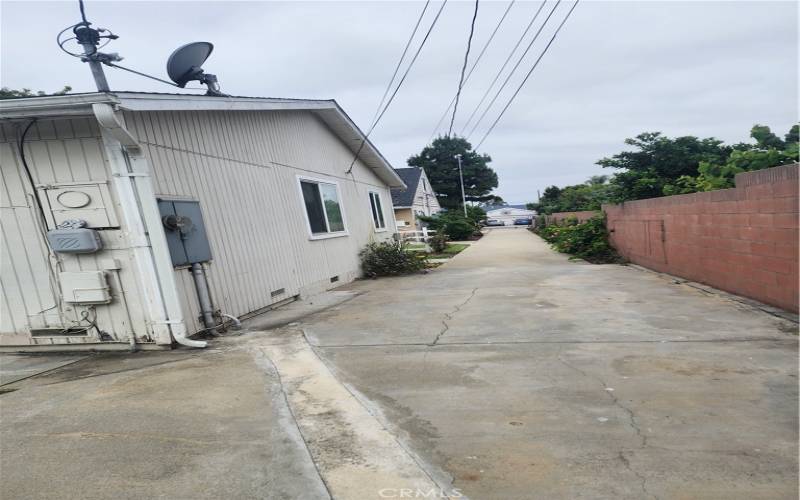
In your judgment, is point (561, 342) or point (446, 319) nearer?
point (561, 342)

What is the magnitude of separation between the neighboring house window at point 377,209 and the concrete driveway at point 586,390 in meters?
7.48

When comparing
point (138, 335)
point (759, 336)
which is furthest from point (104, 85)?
point (759, 336)

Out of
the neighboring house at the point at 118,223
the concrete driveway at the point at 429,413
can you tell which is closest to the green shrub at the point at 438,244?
the neighboring house at the point at 118,223

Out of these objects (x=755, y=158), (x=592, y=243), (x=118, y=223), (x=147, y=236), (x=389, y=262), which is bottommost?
(x=592, y=243)

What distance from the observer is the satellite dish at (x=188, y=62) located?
6.24 metres

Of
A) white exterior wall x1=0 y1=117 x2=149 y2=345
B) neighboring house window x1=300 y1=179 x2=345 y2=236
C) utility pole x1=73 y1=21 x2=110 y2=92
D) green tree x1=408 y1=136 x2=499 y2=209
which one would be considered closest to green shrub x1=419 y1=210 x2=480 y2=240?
neighboring house window x1=300 y1=179 x2=345 y2=236

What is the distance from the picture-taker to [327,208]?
10016mm

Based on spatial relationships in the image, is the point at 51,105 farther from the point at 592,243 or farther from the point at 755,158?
the point at 592,243

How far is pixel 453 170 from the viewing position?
58.2 metres

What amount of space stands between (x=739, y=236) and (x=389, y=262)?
7419 millimetres

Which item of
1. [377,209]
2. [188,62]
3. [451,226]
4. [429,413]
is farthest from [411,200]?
[429,413]

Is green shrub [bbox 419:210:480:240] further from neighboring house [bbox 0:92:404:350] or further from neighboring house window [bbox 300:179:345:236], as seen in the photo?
neighboring house [bbox 0:92:404:350]

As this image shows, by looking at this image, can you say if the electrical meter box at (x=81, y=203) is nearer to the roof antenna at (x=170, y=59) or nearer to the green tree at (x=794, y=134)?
the roof antenna at (x=170, y=59)

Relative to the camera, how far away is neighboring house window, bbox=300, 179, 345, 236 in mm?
9250
